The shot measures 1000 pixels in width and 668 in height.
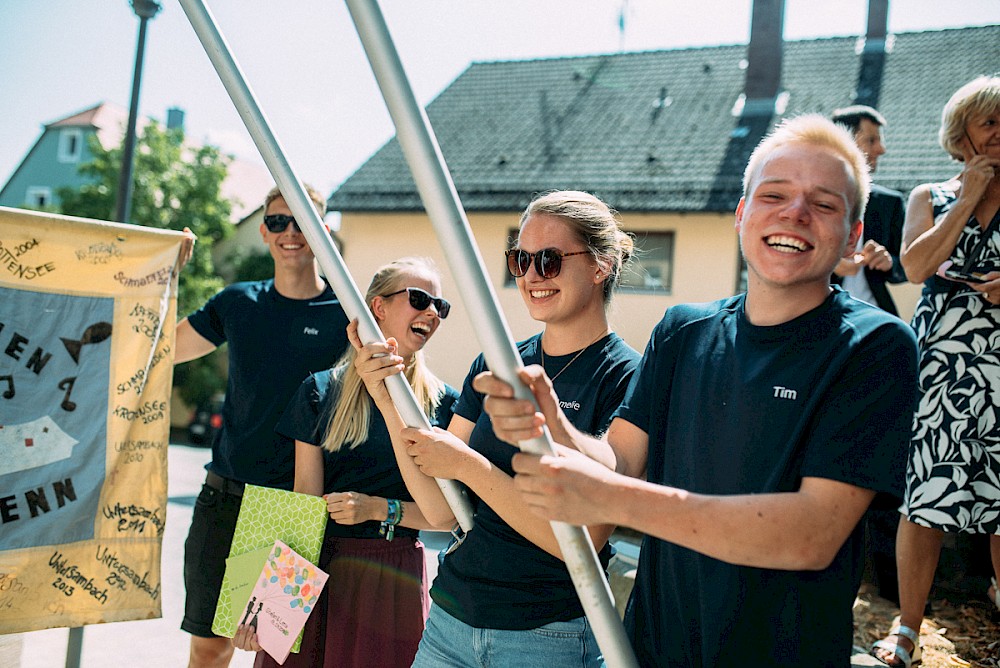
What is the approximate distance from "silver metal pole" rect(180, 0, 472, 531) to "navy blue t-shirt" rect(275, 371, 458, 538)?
3.87ft

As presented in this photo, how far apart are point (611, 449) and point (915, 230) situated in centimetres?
230

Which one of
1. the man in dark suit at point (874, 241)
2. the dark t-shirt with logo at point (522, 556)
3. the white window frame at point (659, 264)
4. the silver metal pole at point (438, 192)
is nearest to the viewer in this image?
the silver metal pole at point (438, 192)

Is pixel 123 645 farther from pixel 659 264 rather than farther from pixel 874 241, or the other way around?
pixel 659 264

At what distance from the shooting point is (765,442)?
1.58 metres

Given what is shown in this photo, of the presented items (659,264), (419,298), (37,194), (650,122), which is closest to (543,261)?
(419,298)

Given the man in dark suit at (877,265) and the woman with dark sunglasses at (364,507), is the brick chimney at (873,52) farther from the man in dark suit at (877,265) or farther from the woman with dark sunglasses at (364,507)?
the woman with dark sunglasses at (364,507)

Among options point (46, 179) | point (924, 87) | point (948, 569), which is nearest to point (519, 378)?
point (948, 569)

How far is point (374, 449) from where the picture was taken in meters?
3.07

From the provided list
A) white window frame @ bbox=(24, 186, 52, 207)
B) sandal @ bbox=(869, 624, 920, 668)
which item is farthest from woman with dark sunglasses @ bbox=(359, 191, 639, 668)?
white window frame @ bbox=(24, 186, 52, 207)

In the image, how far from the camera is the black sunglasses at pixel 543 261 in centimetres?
236

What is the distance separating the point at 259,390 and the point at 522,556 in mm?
1787

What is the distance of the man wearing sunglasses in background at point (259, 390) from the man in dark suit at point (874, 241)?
7.63ft

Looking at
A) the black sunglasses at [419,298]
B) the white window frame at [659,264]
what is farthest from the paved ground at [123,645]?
the white window frame at [659,264]

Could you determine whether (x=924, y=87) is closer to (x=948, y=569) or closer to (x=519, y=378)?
(x=948, y=569)
